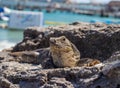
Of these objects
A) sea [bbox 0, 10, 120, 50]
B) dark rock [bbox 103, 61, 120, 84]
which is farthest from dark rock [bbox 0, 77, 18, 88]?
sea [bbox 0, 10, 120, 50]

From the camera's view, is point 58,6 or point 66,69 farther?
point 58,6

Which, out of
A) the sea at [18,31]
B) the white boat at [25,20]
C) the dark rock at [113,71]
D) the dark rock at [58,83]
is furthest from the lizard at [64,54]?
the white boat at [25,20]

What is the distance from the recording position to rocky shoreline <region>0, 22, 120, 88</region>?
5191 millimetres

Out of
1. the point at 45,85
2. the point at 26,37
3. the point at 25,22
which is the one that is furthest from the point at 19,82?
the point at 25,22

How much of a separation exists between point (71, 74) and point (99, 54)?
57.0 inches

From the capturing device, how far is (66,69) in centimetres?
556

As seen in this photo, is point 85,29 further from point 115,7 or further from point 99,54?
point 115,7

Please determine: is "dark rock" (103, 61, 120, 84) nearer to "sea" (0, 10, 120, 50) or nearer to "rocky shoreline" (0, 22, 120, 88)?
"rocky shoreline" (0, 22, 120, 88)

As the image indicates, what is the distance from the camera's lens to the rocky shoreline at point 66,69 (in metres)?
5.19

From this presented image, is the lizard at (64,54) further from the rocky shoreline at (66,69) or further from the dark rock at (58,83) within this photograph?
the dark rock at (58,83)

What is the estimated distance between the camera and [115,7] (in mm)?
120812

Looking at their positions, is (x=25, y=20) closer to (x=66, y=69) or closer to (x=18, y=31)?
(x=18, y=31)

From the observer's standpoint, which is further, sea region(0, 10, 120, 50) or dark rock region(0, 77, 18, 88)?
sea region(0, 10, 120, 50)

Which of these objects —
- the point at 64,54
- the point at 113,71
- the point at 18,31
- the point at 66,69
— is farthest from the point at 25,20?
the point at 113,71
